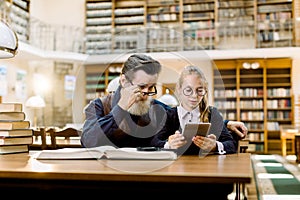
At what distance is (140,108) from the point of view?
1.54 meters

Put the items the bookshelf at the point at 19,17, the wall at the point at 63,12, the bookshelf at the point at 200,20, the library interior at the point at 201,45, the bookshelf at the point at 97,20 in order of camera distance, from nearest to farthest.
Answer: the bookshelf at the point at 19,17 → the library interior at the point at 201,45 → the bookshelf at the point at 200,20 → the bookshelf at the point at 97,20 → the wall at the point at 63,12

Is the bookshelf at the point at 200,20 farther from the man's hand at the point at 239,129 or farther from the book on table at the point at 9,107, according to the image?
the book on table at the point at 9,107

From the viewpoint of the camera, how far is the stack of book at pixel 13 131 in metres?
1.79

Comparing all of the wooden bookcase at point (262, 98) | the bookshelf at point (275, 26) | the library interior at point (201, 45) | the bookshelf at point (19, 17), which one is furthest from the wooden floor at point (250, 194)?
the bookshelf at point (19, 17)

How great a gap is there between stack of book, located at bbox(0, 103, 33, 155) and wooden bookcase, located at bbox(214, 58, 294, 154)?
28.4ft

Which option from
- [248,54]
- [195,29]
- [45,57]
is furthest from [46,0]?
[248,54]

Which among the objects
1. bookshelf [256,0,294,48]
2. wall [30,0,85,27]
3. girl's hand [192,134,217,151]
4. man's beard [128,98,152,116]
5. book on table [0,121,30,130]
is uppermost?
wall [30,0,85,27]

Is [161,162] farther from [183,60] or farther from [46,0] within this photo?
[46,0]

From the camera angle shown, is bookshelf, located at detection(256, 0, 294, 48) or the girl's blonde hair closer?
the girl's blonde hair

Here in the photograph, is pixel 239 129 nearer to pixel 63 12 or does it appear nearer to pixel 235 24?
pixel 235 24

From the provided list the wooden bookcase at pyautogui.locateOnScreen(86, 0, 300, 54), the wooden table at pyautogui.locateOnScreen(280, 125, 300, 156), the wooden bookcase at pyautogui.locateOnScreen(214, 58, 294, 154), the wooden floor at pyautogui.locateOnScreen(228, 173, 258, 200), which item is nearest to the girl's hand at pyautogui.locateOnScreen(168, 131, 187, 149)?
the wooden floor at pyautogui.locateOnScreen(228, 173, 258, 200)

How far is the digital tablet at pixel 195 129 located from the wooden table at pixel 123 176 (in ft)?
0.39

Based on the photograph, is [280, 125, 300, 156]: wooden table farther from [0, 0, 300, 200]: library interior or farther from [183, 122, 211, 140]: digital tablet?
[183, 122, 211, 140]: digital tablet

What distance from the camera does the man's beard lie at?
151cm
